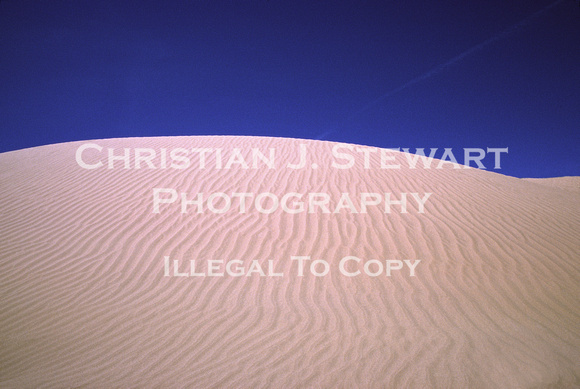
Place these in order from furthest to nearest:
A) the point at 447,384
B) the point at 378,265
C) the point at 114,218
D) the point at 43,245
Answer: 1. the point at 114,218
2. the point at 43,245
3. the point at 378,265
4. the point at 447,384

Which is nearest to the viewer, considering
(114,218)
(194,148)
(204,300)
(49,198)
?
(204,300)

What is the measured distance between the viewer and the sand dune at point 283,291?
130 inches

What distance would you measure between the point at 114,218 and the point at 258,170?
12.2 feet

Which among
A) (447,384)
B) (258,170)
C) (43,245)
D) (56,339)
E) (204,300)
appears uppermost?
(258,170)

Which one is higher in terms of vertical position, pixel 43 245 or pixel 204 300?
pixel 43 245

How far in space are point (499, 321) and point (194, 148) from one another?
9696mm

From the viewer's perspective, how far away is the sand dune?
3.30 meters

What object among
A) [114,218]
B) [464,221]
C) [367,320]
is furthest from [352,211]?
[114,218]

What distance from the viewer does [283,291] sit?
4.80 metres

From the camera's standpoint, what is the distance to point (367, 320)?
4.14 metres

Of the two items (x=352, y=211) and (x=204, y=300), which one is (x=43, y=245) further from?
(x=352, y=211)

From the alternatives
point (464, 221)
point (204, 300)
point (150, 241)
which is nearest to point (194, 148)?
point (150, 241)

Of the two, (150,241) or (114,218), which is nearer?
(150,241)

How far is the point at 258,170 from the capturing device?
9039 millimetres
